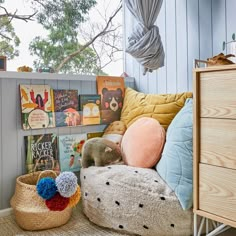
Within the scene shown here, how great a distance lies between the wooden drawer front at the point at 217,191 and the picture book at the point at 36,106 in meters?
1.22

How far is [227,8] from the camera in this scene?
1941 millimetres

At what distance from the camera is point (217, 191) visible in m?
1.38

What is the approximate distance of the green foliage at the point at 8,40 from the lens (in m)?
2.16

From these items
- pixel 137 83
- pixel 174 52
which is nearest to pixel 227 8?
pixel 174 52

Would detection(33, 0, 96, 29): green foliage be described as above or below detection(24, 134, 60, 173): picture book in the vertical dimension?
above

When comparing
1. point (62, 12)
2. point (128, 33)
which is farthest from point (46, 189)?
point (128, 33)

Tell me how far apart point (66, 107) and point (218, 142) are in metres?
1.29

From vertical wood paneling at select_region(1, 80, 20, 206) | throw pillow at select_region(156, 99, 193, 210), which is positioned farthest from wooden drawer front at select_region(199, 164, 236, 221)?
vertical wood paneling at select_region(1, 80, 20, 206)

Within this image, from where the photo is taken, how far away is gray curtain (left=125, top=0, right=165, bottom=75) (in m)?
2.24

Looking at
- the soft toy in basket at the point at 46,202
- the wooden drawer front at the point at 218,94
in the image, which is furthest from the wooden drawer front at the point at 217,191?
the soft toy in basket at the point at 46,202

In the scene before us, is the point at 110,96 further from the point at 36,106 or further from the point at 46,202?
the point at 46,202

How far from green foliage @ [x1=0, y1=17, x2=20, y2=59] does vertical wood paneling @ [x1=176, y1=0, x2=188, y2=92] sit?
48.7 inches

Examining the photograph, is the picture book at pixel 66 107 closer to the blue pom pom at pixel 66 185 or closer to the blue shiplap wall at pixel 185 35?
the blue pom pom at pixel 66 185

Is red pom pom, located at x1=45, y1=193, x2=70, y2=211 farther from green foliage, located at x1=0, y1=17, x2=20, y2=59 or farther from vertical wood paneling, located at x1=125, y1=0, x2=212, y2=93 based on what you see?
vertical wood paneling, located at x1=125, y1=0, x2=212, y2=93
